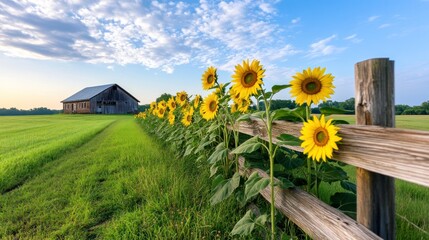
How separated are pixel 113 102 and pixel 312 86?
51702 millimetres

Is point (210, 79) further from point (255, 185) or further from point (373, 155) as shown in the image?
point (373, 155)

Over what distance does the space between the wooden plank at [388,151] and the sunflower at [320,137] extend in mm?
77

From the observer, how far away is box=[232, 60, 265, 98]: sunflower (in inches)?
96.3

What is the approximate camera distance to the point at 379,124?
1.71 metres

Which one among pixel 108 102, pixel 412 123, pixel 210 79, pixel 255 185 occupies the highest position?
pixel 108 102

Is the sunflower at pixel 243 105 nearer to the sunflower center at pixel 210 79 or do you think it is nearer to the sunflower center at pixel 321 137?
the sunflower center at pixel 210 79

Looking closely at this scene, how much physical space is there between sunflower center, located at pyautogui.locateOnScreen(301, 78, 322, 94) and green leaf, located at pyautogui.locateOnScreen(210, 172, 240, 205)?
1.28 m

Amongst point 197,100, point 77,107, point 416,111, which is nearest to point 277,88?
point 197,100

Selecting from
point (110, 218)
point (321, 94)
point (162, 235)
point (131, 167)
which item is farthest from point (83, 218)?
point (321, 94)

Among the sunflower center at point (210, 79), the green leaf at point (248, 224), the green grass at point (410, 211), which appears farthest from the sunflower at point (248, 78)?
the green grass at point (410, 211)

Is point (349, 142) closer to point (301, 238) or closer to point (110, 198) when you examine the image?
point (301, 238)

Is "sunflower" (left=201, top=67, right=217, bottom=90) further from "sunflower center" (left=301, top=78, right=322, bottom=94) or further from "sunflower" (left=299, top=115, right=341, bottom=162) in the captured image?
"sunflower" (left=299, top=115, right=341, bottom=162)

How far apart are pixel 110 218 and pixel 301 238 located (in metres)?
2.34

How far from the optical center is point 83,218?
11.6 ft
